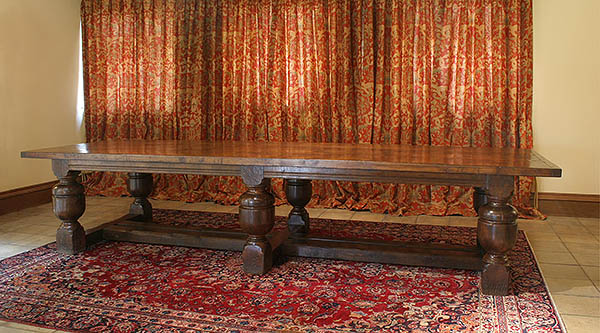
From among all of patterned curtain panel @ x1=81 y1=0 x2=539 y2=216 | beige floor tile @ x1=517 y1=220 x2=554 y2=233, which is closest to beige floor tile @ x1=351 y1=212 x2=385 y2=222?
patterned curtain panel @ x1=81 y1=0 x2=539 y2=216

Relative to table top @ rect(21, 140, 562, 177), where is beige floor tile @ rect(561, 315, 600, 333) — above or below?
below

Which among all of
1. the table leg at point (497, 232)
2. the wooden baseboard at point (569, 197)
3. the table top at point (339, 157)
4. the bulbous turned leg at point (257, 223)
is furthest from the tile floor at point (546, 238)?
the bulbous turned leg at point (257, 223)

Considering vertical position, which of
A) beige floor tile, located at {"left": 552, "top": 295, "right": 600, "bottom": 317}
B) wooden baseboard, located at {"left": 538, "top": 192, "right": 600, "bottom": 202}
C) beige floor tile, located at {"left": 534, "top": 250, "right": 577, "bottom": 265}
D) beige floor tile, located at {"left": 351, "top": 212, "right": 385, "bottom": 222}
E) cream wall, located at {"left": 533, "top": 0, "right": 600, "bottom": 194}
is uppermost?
cream wall, located at {"left": 533, "top": 0, "right": 600, "bottom": 194}

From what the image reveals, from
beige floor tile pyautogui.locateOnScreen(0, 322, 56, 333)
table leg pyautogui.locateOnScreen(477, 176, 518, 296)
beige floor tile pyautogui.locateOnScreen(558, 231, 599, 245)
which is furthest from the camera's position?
beige floor tile pyautogui.locateOnScreen(558, 231, 599, 245)

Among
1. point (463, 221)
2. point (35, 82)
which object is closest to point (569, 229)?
point (463, 221)

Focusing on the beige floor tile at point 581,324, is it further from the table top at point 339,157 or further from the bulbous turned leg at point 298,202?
the bulbous turned leg at point 298,202

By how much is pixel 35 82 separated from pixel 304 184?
3204 mm

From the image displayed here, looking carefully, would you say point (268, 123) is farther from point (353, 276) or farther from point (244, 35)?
point (353, 276)

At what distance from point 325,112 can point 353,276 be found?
2.42 meters

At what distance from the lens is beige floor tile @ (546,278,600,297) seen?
2686 mm

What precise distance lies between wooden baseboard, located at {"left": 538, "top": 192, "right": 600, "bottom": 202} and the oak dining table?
1.66 m

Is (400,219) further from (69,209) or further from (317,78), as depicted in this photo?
(69,209)

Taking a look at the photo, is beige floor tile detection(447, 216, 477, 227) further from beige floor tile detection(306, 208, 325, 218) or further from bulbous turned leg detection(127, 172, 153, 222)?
bulbous turned leg detection(127, 172, 153, 222)

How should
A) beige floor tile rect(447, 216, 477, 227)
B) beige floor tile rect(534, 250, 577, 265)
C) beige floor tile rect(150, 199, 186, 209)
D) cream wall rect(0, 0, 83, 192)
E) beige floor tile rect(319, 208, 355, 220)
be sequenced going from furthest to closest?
1. beige floor tile rect(150, 199, 186, 209)
2. cream wall rect(0, 0, 83, 192)
3. beige floor tile rect(319, 208, 355, 220)
4. beige floor tile rect(447, 216, 477, 227)
5. beige floor tile rect(534, 250, 577, 265)
